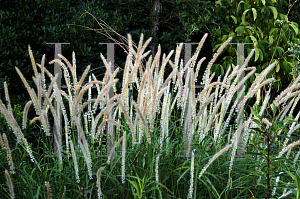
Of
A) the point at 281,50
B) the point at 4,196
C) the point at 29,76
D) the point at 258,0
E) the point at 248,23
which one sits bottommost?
the point at 4,196

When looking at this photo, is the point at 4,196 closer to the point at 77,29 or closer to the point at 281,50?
the point at 77,29

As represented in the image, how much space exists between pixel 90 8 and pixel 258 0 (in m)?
2.20

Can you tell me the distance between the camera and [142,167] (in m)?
1.50

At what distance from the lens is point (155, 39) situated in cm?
386

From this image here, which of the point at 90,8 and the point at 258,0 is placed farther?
the point at 258,0

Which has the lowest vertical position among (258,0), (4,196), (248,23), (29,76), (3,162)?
(4,196)

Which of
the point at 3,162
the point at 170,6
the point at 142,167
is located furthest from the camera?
the point at 170,6

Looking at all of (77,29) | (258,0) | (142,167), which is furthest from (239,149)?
(258,0)

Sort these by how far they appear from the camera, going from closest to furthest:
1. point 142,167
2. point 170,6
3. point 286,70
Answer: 1. point 142,167
2. point 286,70
3. point 170,6

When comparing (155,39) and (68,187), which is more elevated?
(155,39)

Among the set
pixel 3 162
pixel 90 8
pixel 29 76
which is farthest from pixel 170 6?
pixel 3 162

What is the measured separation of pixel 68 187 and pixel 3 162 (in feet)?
1.40

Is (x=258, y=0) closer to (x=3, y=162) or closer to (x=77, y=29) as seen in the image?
(x=77, y=29)

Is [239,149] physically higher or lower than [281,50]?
lower
